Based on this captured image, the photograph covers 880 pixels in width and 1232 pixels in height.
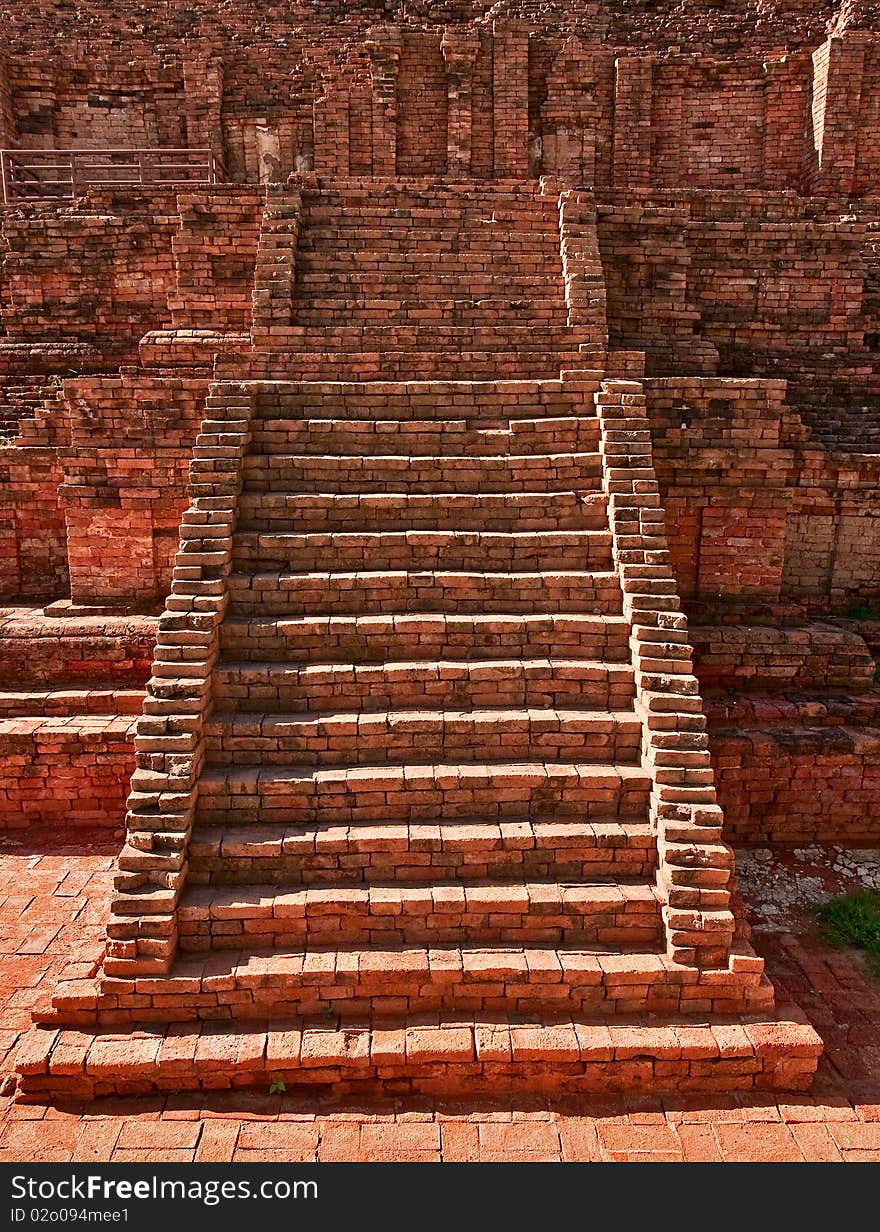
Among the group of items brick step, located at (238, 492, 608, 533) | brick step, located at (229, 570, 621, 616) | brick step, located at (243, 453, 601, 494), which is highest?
brick step, located at (243, 453, 601, 494)

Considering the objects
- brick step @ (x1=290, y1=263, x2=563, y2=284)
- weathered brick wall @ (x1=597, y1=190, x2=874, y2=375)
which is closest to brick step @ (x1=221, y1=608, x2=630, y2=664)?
brick step @ (x1=290, y1=263, x2=563, y2=284)

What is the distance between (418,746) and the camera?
5.51m

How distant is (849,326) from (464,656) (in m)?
7.48

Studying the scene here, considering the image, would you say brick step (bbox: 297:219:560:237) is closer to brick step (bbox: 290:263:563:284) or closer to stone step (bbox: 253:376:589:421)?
brick step (bbox: 290:263:563:284)

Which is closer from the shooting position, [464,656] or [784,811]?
[464,656]

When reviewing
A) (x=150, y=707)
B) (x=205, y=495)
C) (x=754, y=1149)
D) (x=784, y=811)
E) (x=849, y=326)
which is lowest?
(x=754, y=1149)

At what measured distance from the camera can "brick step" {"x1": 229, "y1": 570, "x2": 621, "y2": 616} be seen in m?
6.12

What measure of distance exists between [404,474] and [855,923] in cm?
499

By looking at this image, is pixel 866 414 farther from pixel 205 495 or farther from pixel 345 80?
pixel 345 80

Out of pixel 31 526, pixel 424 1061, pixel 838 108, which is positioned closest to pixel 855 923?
pixel 424 1061

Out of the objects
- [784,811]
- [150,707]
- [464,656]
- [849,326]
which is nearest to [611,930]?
[464,656]

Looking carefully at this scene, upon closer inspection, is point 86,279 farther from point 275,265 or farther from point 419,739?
point 419,739

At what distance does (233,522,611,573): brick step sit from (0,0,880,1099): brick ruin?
0.03 metres

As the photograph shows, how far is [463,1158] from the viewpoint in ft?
13.0
